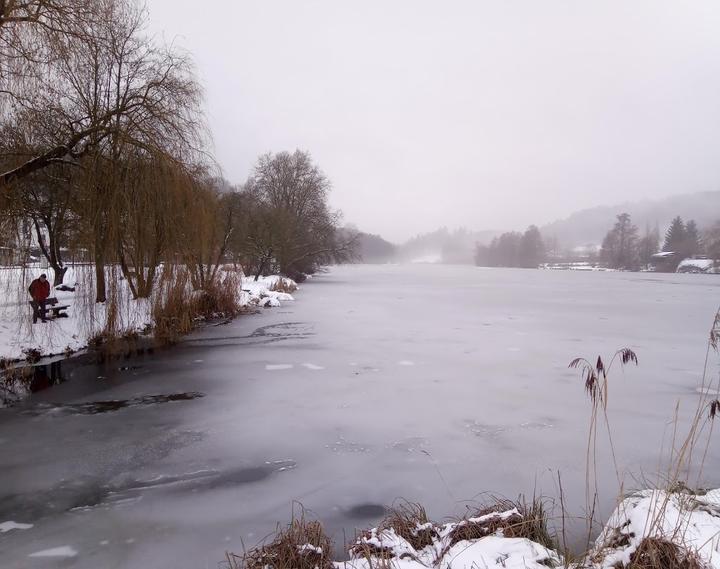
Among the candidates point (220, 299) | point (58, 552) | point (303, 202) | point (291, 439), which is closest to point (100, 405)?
point (291, 439)

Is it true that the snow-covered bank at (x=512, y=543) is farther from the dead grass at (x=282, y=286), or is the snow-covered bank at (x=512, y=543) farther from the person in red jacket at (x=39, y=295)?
the dead grass at (x=282, y=286)

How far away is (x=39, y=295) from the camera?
8.69m

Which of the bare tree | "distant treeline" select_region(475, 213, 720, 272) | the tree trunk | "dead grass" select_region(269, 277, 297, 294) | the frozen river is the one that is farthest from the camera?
"distant treeline" select_region(475, 213, 720, 272)

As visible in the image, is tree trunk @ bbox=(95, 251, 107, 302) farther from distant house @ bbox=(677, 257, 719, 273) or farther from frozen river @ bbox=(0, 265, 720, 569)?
distant house @ bbox=(677, 257, 719, 273)

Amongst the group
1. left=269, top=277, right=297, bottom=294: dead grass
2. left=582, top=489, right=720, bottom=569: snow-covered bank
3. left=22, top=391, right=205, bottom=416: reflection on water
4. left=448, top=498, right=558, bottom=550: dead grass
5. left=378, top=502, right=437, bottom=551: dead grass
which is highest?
left=269, top=277, right=297, bottom=294: dead grass

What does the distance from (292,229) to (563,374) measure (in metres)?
24.4

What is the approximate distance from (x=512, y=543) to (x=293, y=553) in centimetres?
129

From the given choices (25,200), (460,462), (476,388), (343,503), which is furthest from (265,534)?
(25,200)

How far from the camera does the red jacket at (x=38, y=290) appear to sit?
8.33m

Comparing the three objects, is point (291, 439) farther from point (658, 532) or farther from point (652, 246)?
point (652, 246)

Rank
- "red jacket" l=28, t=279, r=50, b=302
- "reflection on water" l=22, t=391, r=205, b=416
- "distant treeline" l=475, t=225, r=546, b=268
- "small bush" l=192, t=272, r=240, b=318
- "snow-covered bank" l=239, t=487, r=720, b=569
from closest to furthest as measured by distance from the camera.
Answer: "snow-covered bank" l=239, t=487, r=720, b=569 → "reflection on water" l=22, t=391, r=205, b=416 → "red jacket" l=28, t=279, r=50, b=302 → "small bush" l=192, t=272, r=240, b=318 → "distant treeline" l=475, t=225, r=546, b=268

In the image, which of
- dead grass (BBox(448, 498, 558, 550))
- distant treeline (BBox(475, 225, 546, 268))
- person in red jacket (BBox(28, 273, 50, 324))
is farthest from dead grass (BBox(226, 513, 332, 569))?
distant treeline (BBox(475, 225, 546, 268))

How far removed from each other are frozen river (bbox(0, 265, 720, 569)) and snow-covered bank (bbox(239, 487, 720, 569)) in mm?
422

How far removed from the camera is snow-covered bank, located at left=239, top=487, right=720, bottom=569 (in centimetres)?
246
